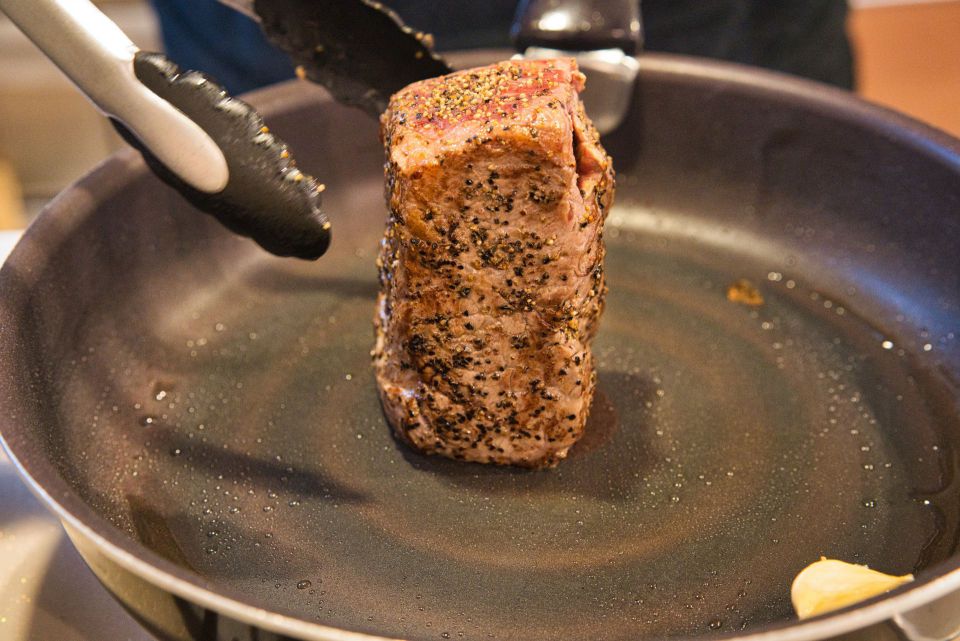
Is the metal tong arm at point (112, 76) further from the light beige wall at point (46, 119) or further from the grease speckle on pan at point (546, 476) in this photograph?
the light beige wall at point (46, 119)

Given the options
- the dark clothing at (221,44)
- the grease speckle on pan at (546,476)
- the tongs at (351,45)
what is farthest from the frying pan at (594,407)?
the dark clothing at (221,44)

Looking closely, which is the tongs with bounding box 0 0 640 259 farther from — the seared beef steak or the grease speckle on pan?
the grease speckle on pan

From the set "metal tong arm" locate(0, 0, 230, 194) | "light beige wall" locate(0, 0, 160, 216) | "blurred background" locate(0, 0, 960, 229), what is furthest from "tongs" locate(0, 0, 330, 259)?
"light beige wall" locate(0, 0, 160, 216)

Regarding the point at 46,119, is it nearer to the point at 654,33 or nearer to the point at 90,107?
the point at 90,107

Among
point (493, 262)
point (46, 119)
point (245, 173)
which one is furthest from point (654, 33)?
point (46, 119)

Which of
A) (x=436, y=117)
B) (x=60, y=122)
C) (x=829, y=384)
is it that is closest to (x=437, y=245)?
(x=436, y=117)

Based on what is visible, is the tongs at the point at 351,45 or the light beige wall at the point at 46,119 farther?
the light beige wall at the point at 46,119
